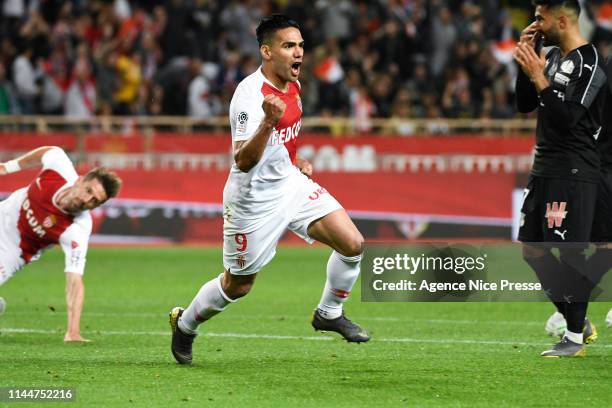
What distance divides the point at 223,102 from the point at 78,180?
11290 mm

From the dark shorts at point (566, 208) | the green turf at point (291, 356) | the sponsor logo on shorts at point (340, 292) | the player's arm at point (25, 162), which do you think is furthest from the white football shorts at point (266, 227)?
the player's arm at point (25, 162)

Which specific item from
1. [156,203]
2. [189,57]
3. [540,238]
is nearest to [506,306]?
[540,238]

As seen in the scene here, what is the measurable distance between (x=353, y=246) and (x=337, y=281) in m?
0.34

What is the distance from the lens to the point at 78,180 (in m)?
10.5

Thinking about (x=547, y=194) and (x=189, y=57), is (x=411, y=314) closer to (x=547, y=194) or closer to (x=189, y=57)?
(x=547, y=194)

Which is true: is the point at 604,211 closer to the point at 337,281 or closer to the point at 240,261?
the point at 337,281

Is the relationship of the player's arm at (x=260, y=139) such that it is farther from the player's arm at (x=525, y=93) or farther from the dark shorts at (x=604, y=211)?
the dark shorts at (x=604, y=211)

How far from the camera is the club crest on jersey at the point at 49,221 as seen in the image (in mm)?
10414

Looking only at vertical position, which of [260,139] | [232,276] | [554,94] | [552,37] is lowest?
[232,276]

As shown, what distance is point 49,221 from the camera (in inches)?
411

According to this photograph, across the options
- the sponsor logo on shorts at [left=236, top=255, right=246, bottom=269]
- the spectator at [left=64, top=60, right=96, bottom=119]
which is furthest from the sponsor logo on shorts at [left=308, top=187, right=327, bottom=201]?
the spectator at [left=64, top=60, right=96, bottom=119]

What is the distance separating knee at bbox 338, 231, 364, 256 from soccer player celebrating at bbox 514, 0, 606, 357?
3.72ft

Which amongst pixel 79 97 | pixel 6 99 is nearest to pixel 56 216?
pixel 6 99

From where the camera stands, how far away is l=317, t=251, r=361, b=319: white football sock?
855cm
